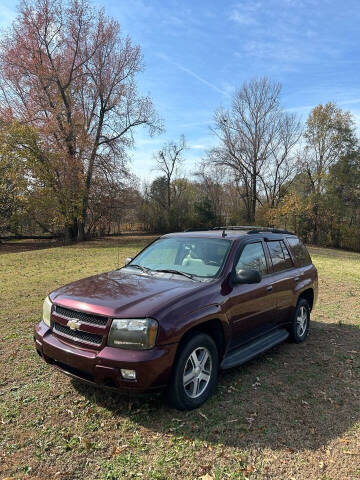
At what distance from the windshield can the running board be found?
3.19ft

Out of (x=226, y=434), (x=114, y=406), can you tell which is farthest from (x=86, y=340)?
(x=226, y=434)

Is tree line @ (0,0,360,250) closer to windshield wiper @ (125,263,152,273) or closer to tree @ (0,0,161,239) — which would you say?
tree @ (0,0,161,239)

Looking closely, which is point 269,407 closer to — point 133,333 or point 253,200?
point 133,333

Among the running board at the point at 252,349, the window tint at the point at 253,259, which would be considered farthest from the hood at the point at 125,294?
the running board at the point at 252,349

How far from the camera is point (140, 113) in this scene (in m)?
30.0

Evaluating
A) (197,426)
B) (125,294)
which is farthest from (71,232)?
(197,426)

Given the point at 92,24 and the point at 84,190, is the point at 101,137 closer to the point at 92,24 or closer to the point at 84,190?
the point at 84,190

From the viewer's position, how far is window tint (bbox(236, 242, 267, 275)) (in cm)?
439

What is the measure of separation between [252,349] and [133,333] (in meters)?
1.85

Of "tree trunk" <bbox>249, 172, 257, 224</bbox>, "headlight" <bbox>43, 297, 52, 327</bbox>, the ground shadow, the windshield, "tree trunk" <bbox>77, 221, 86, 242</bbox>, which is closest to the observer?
"headlight" <bbox>43, 297, 52, 327</bbox>

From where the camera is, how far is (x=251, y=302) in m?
4.28

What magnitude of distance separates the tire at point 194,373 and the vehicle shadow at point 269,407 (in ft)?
0.45

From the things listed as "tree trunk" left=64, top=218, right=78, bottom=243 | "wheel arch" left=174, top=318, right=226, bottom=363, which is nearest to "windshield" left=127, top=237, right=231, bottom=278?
"wheel arch" left=174, top=318, right=226, bottom=363

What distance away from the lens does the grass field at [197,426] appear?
2752mm
